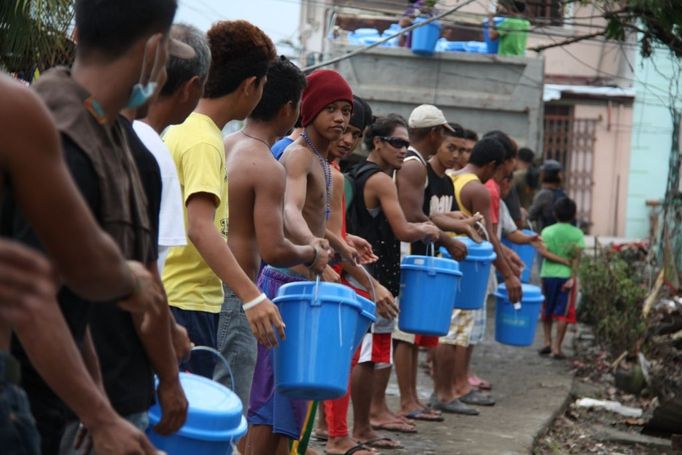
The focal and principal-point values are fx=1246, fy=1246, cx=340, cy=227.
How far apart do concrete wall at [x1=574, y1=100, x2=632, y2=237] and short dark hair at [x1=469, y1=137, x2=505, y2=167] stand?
16494mm

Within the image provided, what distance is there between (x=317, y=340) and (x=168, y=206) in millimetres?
1222

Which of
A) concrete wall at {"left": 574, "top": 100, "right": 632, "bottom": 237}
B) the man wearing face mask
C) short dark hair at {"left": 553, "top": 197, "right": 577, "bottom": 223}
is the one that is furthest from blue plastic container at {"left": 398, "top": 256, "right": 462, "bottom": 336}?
concrete wall at {"left": 574, "top": 100, "right": 632, "bottom": 237}

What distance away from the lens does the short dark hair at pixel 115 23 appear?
277cm

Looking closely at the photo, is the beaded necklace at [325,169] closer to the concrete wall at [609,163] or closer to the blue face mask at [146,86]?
the blue face mask at [146,86]

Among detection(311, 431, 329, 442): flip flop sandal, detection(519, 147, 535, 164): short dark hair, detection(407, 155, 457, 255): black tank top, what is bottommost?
detection(311, 431, 329, 442): flip flop sandal

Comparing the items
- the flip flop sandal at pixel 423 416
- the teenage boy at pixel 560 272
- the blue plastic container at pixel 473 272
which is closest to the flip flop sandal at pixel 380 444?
the flip flop sandal at pixel 423 416

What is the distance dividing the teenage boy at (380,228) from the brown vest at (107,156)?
4302mm

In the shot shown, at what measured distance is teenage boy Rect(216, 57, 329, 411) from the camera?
4.76m

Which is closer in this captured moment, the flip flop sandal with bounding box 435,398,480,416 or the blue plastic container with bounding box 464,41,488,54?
the flip flop sandal with bounding box 435,398,480,416

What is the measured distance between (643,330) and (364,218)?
4321 millimetres

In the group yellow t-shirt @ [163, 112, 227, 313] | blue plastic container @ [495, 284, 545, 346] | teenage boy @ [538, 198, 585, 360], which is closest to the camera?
yellow t-shirt @ [163, 112, 227, 313]

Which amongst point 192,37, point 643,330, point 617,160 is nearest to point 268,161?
point 192,37

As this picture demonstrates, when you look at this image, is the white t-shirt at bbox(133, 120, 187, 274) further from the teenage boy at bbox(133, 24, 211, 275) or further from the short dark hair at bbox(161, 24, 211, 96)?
the short dark hair at bbox(161, 24, 211, 96)

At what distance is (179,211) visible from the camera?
145 inches
